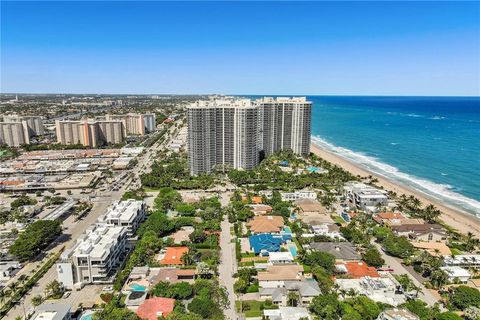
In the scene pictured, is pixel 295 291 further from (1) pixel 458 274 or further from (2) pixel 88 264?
(2) pixel 88 264

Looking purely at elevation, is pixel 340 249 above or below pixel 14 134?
below

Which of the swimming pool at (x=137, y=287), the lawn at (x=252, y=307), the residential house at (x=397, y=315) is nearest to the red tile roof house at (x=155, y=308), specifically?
the swimming pool at (x=137, y=287)

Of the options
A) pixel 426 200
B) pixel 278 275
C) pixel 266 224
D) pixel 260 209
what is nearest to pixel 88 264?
pixel 278 275

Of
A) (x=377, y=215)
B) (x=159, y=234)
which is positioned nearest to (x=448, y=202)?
(x=377, y=215)

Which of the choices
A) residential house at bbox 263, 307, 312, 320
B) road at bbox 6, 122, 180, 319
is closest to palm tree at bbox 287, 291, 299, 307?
residential house at bbox 263, 307, 312, 320

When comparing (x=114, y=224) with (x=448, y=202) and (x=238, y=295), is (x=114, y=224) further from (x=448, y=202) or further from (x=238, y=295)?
(x=448, y=202)

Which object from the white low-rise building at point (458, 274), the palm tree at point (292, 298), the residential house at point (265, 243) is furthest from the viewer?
the residential house at point (265, 243)

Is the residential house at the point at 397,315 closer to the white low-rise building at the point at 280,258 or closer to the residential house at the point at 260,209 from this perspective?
the white low-rise building at the point at 280,258
